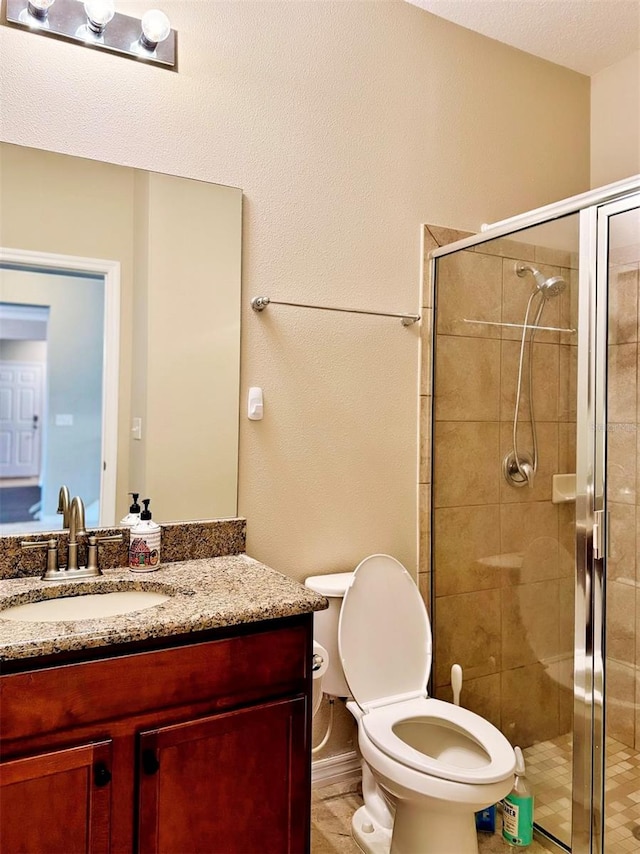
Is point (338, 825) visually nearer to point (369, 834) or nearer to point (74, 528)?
point (369, 834)

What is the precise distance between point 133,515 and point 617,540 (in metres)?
1.38

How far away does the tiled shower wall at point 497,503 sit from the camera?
74.2 inches

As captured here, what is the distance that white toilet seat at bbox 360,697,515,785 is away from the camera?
1.58 metres

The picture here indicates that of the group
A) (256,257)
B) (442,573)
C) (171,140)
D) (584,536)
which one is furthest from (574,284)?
(171,140)

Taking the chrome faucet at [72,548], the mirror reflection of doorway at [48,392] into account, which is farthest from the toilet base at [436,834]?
the mirror reflection of doorway at [48,392]

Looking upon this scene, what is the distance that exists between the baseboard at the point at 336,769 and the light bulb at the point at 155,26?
231cm

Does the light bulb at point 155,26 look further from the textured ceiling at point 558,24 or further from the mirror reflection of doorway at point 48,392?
the textured ceiling at point 558,24

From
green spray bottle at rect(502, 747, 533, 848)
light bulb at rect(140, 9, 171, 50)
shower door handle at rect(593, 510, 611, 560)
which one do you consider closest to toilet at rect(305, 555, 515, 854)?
green spray bottle at rect(502, 747, 533, 848)

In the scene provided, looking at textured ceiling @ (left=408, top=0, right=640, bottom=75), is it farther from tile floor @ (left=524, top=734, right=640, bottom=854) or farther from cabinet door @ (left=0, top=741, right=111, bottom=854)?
cabinet door @ (left=0, top=741, right=111, bottom=854)

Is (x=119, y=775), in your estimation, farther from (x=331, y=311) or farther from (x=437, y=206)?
(x=437, y=206)

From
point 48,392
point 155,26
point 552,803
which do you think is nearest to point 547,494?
point 552,803

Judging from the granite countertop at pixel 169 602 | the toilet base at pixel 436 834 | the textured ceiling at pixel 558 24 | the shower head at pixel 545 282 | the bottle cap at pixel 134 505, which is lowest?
the toilet base at pixel 436 834

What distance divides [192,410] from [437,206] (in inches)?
49.5

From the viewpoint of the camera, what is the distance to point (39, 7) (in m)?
1.64
